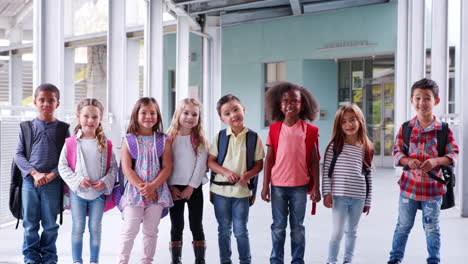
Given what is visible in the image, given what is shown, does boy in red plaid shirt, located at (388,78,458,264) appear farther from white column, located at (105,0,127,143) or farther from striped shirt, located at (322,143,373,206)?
white column, located at (105,0,127,143)

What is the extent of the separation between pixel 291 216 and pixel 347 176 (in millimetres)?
438

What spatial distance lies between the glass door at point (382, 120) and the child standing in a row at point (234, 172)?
9917 millimetres

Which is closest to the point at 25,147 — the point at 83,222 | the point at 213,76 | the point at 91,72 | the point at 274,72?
the point at 83,222

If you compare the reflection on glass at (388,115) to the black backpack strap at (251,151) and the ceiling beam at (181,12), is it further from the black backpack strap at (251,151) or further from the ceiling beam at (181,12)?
the black backpack strap at (251,151)

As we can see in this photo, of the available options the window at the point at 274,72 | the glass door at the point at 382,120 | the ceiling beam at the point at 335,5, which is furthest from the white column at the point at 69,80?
the glass door at the point at 382,120

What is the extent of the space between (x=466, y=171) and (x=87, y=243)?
12.9 ft

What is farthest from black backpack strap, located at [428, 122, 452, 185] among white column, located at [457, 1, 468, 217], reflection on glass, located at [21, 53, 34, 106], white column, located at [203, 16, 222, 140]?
white column, located at [203, 16, 222, 140]

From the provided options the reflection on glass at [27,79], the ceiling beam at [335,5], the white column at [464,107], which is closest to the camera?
the reflection on glass at [27,79]

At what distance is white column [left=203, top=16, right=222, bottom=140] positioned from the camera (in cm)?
→ 1159

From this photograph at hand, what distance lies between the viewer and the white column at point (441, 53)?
6.09 metres

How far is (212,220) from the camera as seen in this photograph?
5.11m

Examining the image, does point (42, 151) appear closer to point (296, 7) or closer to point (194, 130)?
point (194, 130)

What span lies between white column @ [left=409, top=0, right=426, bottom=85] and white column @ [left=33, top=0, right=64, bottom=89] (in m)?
5.89

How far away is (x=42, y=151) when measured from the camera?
322 centimetres
